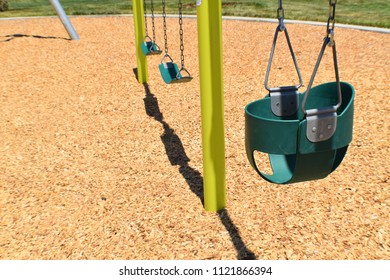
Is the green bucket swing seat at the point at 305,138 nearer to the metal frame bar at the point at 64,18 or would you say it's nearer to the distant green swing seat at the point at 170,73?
the distant green swing seat at the point at 170,73

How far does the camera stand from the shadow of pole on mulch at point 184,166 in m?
3.58

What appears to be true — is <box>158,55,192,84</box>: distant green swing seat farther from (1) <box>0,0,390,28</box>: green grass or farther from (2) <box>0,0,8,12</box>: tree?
(2) <box>0,0,8,12</box>: tree

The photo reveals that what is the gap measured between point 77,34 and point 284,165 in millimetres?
9559

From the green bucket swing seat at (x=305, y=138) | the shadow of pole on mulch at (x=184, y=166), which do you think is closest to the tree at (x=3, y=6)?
the shadow of pole on mulch at (x=184, y=166)

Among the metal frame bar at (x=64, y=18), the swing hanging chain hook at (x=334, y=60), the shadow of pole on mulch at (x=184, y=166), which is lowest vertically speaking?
the shadow of pole on mulch at (x=184, y=166)

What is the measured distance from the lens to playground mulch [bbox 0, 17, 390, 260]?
144 inches

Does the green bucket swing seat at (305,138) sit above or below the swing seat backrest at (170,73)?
above

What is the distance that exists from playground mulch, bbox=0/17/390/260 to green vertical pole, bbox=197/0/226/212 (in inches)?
10.7

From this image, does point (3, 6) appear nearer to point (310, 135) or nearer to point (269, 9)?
point (269, 9)

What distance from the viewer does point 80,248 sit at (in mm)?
3656

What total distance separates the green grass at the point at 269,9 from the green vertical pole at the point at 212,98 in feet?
30.4

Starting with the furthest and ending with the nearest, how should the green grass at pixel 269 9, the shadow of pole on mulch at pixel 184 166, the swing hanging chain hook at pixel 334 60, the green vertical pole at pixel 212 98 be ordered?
1. the green grass at pixel 269 9
2. the shadow of pole on mulch at pixel 184 166
3. the green vertical pole at pixel 212 98
4. the swing hanging chain hook at pixel 334 60

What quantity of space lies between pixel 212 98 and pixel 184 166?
1.46 metres

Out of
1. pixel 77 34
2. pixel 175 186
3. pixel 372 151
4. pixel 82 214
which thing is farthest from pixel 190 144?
pixel 77 34
